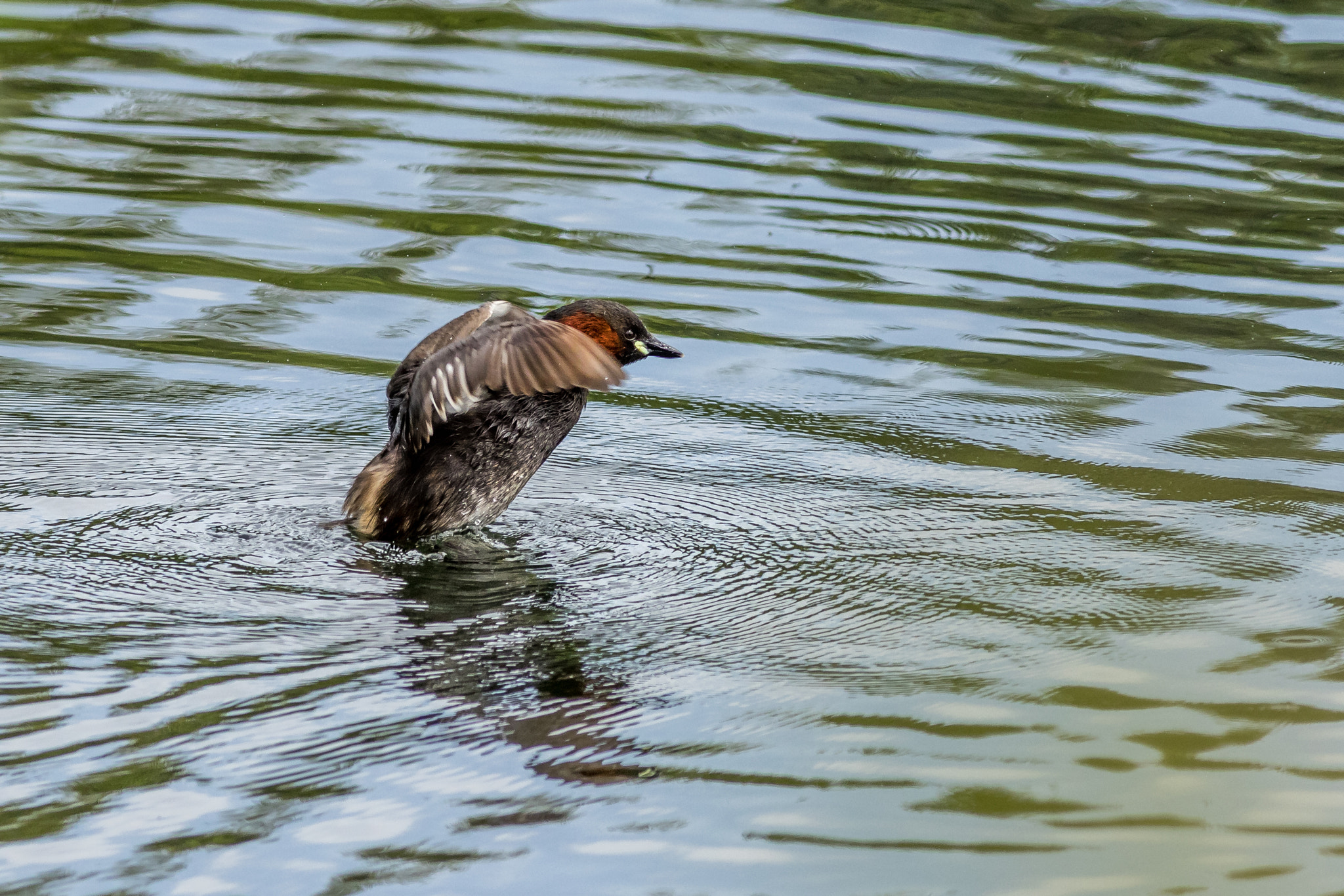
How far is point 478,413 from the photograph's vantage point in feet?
19.9

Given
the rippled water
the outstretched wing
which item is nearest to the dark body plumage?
the outstretched wing

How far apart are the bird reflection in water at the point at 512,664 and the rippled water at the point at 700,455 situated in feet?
0.07

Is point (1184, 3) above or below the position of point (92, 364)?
above

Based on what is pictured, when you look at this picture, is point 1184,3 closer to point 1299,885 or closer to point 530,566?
point 530,566

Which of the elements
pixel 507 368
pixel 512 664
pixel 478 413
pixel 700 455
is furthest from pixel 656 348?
pixel 512 664

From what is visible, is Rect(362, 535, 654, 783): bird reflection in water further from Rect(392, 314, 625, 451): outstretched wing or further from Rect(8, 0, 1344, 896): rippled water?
Rect(392, 314, 625, 451): outstretched wing

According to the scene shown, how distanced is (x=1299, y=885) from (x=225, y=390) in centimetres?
500

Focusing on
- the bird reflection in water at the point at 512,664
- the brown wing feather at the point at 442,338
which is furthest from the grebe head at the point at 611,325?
the bird reflection in water at the point at 512,664

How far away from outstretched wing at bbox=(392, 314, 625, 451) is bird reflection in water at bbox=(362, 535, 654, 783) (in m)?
0.50

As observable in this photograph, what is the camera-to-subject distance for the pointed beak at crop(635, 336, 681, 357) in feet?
20.8

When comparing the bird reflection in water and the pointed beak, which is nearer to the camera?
the bird reflection in water

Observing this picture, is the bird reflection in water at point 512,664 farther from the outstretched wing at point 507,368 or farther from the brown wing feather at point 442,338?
the brown wing feather at point 442,338

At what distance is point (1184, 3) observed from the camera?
41.7 ft

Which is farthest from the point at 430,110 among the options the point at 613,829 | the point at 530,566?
the point at 613,829
